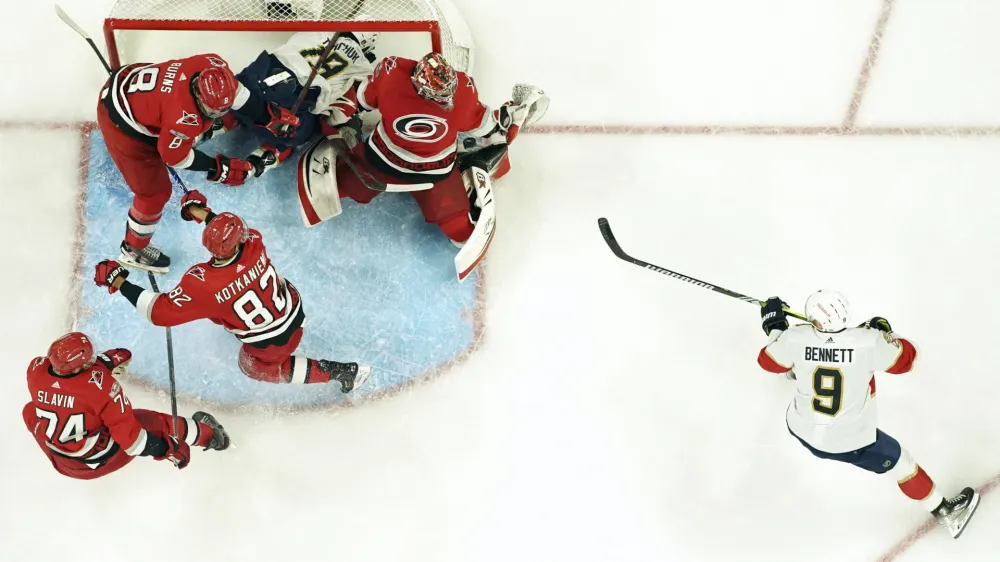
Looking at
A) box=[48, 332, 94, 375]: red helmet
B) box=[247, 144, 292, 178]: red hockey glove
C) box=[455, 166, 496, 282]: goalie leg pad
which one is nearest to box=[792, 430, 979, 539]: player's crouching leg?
box=[455, 166, 496, 282]: goalie leg pad

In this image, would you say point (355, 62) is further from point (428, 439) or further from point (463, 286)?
point (428, 439)

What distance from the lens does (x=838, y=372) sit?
2943 millimetres

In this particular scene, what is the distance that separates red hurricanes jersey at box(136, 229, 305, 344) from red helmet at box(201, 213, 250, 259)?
0.06 m

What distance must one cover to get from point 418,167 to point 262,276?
660mm

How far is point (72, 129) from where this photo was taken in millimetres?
3680

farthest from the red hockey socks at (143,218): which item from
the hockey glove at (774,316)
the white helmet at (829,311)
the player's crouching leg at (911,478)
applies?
the player's crouching leg at (911,478)

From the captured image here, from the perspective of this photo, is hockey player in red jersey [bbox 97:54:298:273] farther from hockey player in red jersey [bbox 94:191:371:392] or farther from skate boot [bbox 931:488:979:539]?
skate boot [bbox 931:488:979:539]

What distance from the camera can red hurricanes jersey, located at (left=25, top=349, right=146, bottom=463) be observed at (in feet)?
9.23

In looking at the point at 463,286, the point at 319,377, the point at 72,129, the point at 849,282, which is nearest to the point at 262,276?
the point at 319,377

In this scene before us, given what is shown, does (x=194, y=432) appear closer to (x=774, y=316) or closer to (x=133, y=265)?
(x=133, y=265)

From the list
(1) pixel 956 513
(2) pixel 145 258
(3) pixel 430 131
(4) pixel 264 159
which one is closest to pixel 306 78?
(4) pixel 264 159

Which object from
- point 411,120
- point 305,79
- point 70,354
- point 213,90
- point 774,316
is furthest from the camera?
point 305,79

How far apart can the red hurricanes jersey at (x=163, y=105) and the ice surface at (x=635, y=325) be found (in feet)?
2.15

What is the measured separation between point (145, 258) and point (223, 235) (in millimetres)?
836
